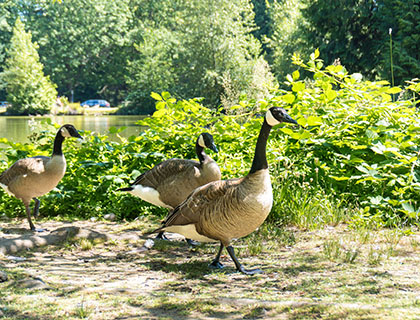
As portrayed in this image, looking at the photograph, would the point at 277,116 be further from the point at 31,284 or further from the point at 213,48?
the point at 213,48

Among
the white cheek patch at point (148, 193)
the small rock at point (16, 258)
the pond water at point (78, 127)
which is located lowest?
the pond water at point (78, 127)

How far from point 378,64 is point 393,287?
29.8 metres

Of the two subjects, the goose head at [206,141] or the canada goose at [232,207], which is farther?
the goose head at [206,141]

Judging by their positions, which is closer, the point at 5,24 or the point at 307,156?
the point at 307,156

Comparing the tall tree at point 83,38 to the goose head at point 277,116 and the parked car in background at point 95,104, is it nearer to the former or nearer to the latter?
the parked car in background at point 95,104

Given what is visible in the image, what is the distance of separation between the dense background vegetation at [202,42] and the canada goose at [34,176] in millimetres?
3333

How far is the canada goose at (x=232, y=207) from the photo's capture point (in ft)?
15.3

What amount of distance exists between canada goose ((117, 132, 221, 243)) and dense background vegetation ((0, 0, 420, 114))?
216 cm

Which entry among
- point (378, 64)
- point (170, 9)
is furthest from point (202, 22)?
point (170, 9)

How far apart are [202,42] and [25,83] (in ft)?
106

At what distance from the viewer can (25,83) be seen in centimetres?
6328

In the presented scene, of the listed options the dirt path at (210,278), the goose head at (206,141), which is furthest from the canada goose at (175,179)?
the dirt path at (210,278)

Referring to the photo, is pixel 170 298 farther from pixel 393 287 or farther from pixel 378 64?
pixel 378 64

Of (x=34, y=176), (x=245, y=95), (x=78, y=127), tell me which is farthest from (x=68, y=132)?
(x=78, y=127)
